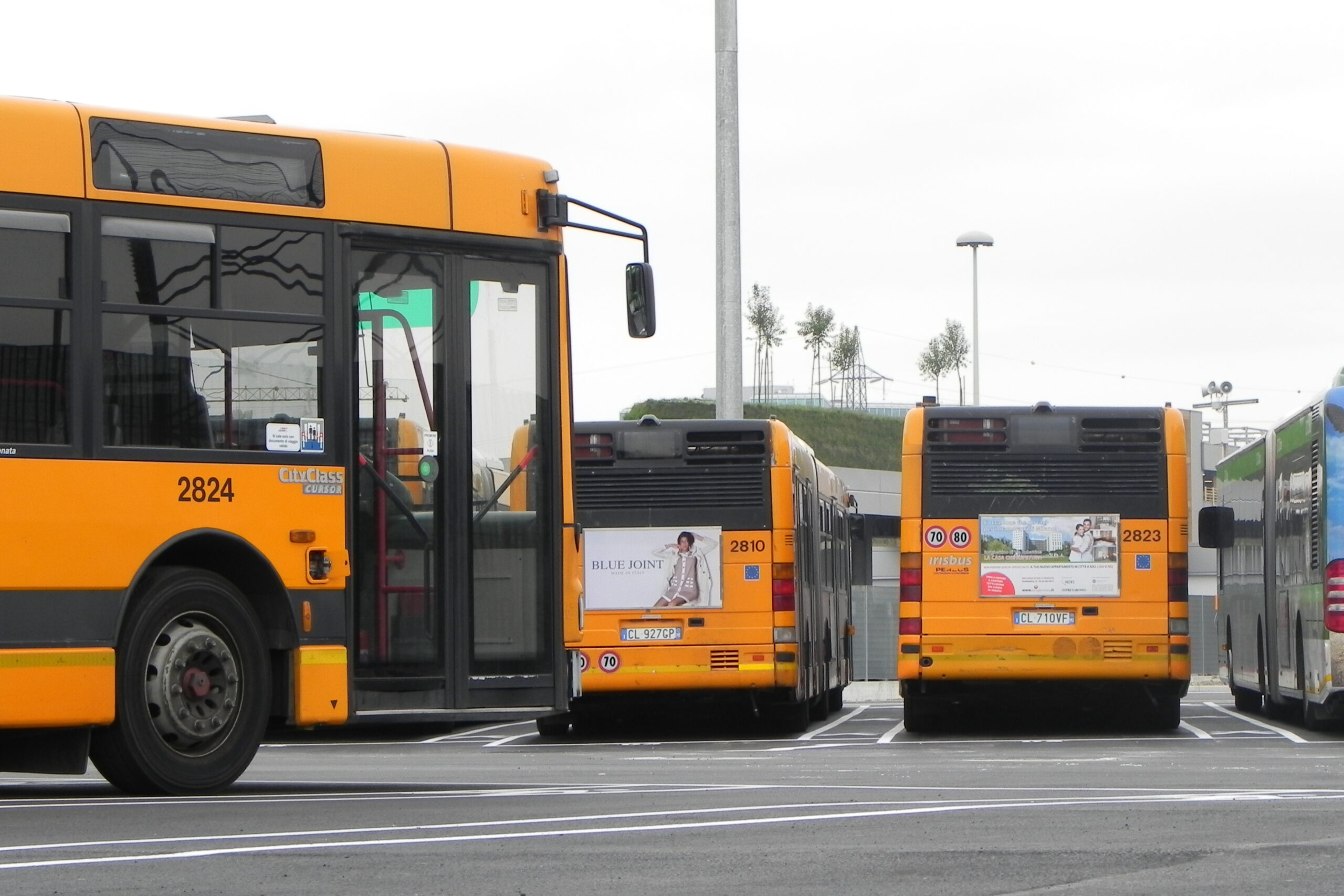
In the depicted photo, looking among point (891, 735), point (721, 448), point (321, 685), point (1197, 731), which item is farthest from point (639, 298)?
point (1197, 731)

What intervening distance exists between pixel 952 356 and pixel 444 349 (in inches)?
4586

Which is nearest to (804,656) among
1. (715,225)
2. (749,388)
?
(715,225)

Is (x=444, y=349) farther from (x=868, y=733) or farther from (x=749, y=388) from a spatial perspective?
(x=749, y=388)

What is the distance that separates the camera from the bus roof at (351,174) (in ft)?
34.3

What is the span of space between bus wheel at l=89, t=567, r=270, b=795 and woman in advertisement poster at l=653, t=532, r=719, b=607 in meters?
9.36

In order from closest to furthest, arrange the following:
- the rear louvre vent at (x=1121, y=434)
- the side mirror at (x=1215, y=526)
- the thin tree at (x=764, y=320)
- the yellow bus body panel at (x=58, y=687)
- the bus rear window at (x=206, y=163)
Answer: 1. the yellow bus body panel at (x=58, y=687)
2. the bus rear window at (x=206, y=163)
3. the rear louvre vent at (x=1121, y=434)
4. the side mirror at (x=1215, y=526)
5. the thin tree at (x=764, y=320)

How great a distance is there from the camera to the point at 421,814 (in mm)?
9633

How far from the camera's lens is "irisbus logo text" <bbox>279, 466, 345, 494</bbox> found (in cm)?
1110

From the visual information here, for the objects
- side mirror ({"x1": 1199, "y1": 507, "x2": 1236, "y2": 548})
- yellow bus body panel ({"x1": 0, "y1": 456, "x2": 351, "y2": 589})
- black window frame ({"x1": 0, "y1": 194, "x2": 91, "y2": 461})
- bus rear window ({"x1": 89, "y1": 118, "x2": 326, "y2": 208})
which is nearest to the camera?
yellow bus body panel ({"x1": 0, "y1": 456, "x2": 351, "y2": 589})

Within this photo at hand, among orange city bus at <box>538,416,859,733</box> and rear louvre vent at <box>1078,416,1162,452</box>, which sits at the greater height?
rear louvre vent at <box>1078,416,1162,452</box>

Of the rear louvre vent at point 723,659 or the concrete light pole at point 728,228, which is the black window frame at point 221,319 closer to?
the rear louvre vent at point 723,659

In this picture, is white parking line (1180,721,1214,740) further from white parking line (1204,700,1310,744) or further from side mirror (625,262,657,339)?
side mirror (625,262,657,339)

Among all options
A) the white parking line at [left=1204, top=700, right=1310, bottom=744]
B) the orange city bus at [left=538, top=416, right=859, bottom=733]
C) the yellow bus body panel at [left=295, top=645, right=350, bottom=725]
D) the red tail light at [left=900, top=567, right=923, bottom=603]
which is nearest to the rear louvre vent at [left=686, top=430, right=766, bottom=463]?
the orange city bus at [left=538, top=416, right=859, bottom=733]

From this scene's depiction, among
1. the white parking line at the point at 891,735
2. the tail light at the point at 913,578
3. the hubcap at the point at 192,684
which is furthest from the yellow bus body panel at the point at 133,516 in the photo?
the tail light at the point at 913,578
